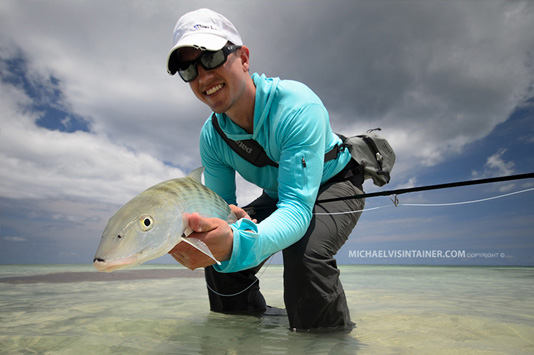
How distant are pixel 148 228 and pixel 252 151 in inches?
52.6

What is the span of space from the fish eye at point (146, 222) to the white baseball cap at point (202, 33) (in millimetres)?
1073

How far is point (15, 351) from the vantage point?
2.04 meters

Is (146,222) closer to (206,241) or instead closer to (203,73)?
(206,241)

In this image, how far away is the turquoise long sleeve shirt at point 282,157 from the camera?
69.7 inches

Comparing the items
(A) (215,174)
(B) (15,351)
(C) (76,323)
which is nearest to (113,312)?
(C) (76,323)

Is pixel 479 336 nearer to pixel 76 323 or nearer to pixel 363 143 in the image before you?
pixel 363 143

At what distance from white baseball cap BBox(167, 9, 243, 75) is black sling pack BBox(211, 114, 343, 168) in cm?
69

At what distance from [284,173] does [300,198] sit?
0.19m

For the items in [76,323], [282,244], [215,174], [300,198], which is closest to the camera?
[282,244]

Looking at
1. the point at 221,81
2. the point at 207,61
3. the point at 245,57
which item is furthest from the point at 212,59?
the point at 245,57

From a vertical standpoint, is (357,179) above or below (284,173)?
above

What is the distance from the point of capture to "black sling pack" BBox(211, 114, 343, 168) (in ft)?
8.50

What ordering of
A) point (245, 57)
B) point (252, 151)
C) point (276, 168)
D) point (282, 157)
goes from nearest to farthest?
point (282, 157) < point (245, 57) < point (252, 151) < point (276, 168)

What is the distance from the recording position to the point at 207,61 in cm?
209
